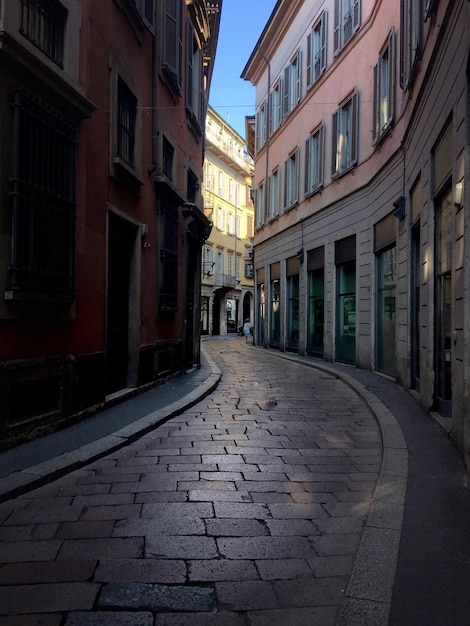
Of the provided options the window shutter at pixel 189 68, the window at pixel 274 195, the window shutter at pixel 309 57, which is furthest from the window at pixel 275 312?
the window shutter at pixel 189 68

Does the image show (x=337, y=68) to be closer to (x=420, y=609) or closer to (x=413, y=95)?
(x=413, y=95)

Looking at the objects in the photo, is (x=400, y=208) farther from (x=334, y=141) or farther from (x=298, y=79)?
(x=298, y=79)

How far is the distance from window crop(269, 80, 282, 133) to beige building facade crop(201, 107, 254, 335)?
14.8 metres

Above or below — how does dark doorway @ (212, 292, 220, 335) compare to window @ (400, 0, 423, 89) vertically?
below

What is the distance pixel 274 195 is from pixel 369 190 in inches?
398

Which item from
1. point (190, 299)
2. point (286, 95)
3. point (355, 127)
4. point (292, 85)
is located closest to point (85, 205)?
point (190, 299)

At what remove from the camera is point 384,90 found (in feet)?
40.7

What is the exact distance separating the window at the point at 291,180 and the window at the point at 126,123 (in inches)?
433

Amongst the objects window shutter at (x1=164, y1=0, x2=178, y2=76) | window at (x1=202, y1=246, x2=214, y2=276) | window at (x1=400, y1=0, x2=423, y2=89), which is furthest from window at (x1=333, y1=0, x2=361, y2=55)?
window at (x1=202, y1=246, x2=214, y2=276)

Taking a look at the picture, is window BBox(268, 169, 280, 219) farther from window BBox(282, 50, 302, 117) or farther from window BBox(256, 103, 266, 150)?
window BBox(282, 50, 302, 117)

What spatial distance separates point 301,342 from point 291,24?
1187cm

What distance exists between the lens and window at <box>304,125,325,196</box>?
17.1 m

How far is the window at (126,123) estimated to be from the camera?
8812mm

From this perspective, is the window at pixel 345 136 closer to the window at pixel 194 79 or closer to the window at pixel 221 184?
the window at pixel 194 79
